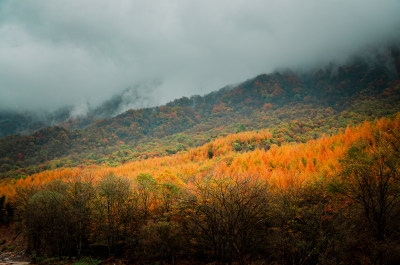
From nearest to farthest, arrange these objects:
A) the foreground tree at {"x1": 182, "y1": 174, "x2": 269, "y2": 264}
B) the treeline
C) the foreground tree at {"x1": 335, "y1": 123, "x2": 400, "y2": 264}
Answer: the foreground tree at {"x1": 335, "y1": 123, "x2": 400, "y2": 264}, the treeline, the foreground tree at {"x1": 182, "y1": 174, "x2": 269, "y2": 264}

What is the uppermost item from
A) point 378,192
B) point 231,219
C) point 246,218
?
point 378,192

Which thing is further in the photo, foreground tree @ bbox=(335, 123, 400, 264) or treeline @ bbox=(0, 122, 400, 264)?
treeline @ bbox=(0, 122, 400, 264)

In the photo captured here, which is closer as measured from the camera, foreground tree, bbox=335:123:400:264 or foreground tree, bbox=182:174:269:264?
foreground tree, bbox=335:123:400:264

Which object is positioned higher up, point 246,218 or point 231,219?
point 231,219

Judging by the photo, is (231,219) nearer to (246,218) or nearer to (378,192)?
(246,218)

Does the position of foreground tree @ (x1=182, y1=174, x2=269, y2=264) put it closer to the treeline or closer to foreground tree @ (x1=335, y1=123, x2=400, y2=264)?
the treeline

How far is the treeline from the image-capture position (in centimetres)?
2212

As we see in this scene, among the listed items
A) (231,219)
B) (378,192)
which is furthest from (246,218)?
(378,192)

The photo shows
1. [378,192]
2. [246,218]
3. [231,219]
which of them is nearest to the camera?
[378,192]

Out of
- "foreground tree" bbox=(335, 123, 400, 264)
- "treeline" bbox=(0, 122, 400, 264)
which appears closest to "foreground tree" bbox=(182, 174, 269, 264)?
"treeline" bbox=(0, 122, 400, 264)

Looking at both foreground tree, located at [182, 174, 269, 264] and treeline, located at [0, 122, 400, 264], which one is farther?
foreground tree, located at [182, 174, 269, 264]

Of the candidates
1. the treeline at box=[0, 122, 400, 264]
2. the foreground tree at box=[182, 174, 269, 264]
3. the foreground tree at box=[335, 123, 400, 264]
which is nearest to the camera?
the foreground tree at box=[335, 123, 400, 264]

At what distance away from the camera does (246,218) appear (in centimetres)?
2588

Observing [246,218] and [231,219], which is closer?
[231,219]
